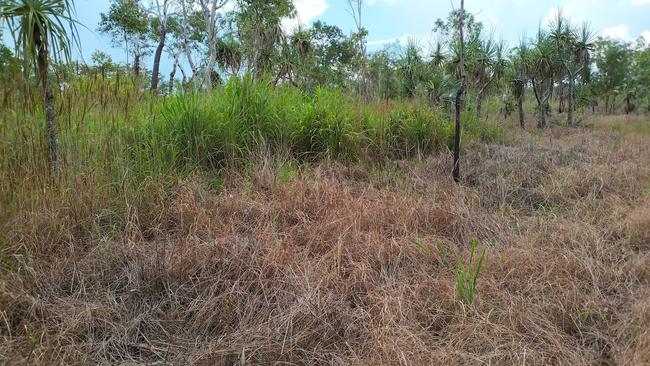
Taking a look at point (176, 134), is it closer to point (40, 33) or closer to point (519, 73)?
point (40, 33)

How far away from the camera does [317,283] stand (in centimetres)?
215

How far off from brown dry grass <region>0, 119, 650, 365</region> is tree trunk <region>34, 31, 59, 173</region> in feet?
1.16

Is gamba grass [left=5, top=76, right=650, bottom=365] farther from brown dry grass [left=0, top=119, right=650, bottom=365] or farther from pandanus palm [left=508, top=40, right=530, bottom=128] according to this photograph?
pandanus palm [left=508, top=40, right=530, bottom=128]

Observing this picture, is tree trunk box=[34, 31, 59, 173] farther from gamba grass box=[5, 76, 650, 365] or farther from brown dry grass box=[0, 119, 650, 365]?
brown dry grass box=[0, 119, 650, 365]

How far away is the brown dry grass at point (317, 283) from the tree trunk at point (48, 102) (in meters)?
0.35

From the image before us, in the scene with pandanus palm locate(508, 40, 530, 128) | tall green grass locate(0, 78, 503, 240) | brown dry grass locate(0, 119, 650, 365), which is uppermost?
pandanus palm locate(508, 40, 530, 128)

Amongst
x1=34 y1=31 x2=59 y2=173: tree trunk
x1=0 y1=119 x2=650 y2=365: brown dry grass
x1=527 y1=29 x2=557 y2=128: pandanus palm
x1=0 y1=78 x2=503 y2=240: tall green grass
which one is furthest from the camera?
x1=527 y1=29 x2=557 y2=128: pandanus palm

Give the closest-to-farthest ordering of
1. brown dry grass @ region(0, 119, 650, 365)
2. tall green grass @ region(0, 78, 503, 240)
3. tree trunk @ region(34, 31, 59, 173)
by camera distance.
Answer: brown dry grass @ region(0, 119, 650, 365) < tree trunk @ region(34, 31, 59, 173) < tall green grass @ region(0, 78, 503, 240)

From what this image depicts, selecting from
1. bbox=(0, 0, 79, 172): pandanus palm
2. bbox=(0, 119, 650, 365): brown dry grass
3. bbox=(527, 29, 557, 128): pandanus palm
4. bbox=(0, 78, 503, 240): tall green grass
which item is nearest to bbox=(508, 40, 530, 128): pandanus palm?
bbox=(527, 29, 557, 128): pandanus palm

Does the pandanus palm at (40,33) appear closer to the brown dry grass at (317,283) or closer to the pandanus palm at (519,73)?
the brown dry grass at (317,283)

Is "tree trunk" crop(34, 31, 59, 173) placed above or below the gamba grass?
above

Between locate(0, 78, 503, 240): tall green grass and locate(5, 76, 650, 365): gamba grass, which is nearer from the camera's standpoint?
locate(5, 76, 650, 365): gamba grass

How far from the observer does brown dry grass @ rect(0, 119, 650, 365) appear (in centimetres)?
171

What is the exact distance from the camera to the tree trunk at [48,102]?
2.35 meters
